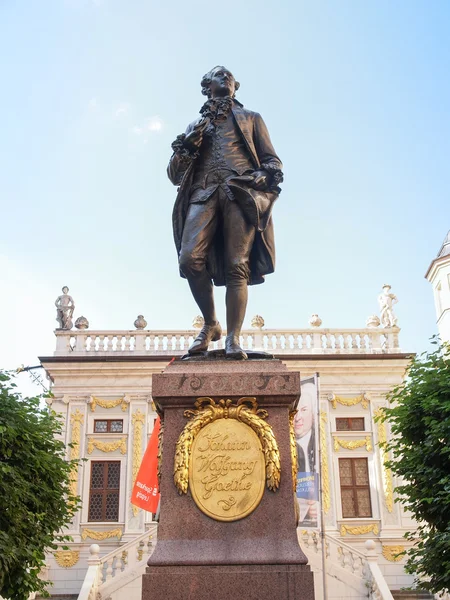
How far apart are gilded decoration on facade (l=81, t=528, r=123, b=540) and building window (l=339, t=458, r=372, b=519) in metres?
6.82

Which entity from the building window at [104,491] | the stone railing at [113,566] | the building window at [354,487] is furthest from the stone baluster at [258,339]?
the stone railing at [113,566]

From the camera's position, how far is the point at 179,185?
5.54 m

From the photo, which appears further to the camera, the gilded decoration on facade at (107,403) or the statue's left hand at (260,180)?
the gilded decoration on facade at (107,403)

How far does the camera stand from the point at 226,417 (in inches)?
178

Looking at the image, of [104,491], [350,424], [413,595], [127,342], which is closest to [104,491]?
[104,491]

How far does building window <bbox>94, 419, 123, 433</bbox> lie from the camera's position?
881 inches

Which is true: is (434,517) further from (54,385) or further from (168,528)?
(54,385)

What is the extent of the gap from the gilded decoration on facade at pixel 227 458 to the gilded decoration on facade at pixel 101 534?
1774cm

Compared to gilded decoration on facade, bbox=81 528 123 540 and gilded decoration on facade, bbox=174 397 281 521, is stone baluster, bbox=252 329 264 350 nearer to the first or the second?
gilded decoration on facade, bbox=81 528 123 540

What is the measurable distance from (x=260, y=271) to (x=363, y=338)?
61.9 feet

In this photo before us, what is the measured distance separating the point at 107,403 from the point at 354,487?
26.9 ft

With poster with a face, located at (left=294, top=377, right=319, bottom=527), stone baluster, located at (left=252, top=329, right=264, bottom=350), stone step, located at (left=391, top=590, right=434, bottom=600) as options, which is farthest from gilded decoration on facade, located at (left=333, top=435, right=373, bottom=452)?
poster with a face, located at (left=294, top=377, right=319, bottom=527)

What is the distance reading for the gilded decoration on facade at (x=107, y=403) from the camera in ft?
73.9

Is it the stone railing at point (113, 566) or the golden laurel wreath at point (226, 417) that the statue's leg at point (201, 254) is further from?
the stone railing at point (113, 566)
